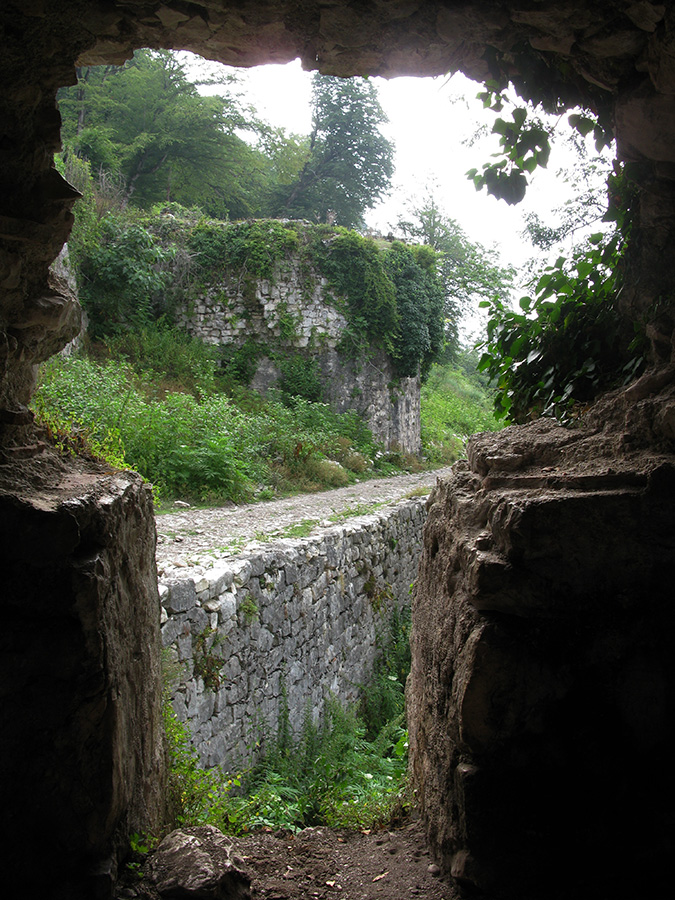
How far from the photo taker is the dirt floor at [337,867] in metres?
2.36

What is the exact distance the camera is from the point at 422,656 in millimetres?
3260

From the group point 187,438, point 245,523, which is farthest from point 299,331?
point 245,523

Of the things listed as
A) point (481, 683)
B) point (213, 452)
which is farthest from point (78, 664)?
point (213, 452)

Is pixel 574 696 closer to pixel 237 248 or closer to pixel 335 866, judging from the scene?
pixel 335 866

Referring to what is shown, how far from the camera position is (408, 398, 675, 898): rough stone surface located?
6.43ft

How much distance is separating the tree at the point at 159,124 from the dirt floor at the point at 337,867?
20.7m

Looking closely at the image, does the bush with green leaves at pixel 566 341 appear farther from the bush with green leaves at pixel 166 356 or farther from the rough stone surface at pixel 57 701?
the bush with green leaves at pixel 166 356

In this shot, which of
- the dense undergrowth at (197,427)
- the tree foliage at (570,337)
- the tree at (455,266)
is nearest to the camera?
the tree foliage at (570,337)

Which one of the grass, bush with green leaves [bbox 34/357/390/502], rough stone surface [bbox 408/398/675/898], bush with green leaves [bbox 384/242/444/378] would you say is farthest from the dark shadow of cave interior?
bush with green leaves [bbox 384/242/444/378]

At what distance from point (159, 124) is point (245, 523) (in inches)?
706

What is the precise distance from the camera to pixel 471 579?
218cm

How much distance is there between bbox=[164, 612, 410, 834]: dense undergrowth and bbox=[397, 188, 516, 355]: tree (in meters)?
19.0

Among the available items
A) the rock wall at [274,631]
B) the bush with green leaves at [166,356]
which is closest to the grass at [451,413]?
the bush with green leaves at [166,356]

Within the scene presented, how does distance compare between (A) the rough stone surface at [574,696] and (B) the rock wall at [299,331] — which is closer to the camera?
(A) the rough stone surface at [574,696]
